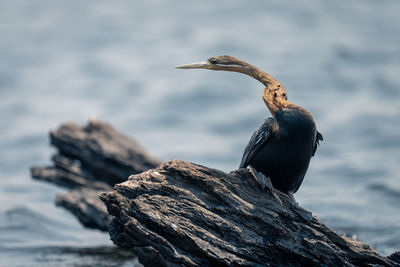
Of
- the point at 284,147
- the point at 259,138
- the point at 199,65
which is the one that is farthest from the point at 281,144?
the point at 199,65

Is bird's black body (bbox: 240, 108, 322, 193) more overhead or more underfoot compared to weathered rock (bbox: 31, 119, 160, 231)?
more underfoot

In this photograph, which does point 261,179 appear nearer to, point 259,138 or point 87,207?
point 259,138

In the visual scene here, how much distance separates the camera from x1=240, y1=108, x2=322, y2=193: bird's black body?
214 inches

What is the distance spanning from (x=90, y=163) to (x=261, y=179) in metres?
5.84

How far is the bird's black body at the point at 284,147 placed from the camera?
5445mm

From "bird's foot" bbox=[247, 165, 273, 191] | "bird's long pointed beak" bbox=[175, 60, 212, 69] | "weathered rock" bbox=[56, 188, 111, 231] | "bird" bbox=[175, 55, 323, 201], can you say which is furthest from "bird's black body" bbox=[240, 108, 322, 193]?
"weathered rock" bbox=[56, 188, 111, 231]

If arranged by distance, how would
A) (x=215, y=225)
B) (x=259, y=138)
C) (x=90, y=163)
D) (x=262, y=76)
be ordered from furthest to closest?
(x=90, y=163) → (x=262, y=76) → (x=259, y=138) → (x=215, y=225)

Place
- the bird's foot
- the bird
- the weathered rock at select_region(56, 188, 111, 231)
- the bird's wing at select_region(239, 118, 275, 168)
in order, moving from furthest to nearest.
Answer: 1. the weathered rock at select_region(56, 188, 111, 231)
2. the bird's wing at select_region(239, 118, 275, 168)
3. the bird
4. the bird's foot

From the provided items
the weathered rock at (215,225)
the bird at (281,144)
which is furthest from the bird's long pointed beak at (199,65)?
the weathered rock at (215,225)

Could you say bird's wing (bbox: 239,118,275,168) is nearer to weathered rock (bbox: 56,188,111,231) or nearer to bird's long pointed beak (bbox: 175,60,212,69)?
bird's long pointed beak (bbox: 175,60,212,69)

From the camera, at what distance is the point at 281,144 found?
5.50 metres

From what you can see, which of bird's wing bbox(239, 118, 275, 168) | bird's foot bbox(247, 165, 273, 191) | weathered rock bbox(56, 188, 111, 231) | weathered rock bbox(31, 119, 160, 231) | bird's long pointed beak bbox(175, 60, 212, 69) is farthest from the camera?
weathered rock bbox(31, 119, 160, 231)

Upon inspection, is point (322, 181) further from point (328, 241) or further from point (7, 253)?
point (328, 241)

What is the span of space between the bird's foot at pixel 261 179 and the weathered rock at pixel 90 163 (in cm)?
514
